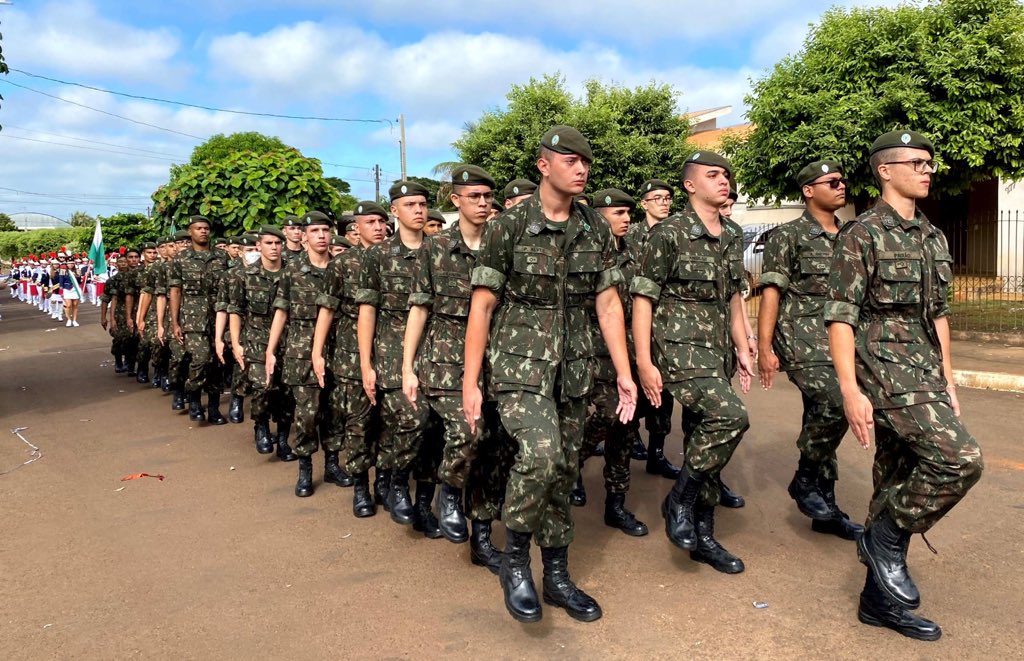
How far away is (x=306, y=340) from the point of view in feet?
19.5

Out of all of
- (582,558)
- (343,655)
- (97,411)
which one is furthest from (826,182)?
(97,411)

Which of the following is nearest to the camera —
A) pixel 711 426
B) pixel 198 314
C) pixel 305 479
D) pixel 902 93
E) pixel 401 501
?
pixel 711 426

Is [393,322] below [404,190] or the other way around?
below

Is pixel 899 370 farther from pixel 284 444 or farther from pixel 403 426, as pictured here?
pixel 284 444

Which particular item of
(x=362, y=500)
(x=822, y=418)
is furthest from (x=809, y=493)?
(x=362, y=500)

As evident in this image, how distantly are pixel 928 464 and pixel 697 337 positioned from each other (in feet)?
4.37

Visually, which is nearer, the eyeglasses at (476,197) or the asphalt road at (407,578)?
the asphalt road at (407,578)

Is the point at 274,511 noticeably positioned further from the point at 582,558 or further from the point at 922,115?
the point at 922,115

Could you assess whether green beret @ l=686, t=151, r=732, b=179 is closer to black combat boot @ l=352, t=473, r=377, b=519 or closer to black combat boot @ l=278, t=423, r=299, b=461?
black combat boot @ l=352, t=473, r=377, b=519

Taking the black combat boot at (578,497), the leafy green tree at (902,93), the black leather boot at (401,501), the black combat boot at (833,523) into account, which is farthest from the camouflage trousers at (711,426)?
the leafy green tree at (902,93)

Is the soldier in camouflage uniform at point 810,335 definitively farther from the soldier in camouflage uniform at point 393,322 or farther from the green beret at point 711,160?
the soldier in camouflage uniform at point 393,322

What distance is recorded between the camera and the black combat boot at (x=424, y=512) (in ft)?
15.7

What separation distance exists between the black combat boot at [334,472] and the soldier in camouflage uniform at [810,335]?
3.00 meters

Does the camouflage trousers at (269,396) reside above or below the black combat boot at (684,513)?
above
